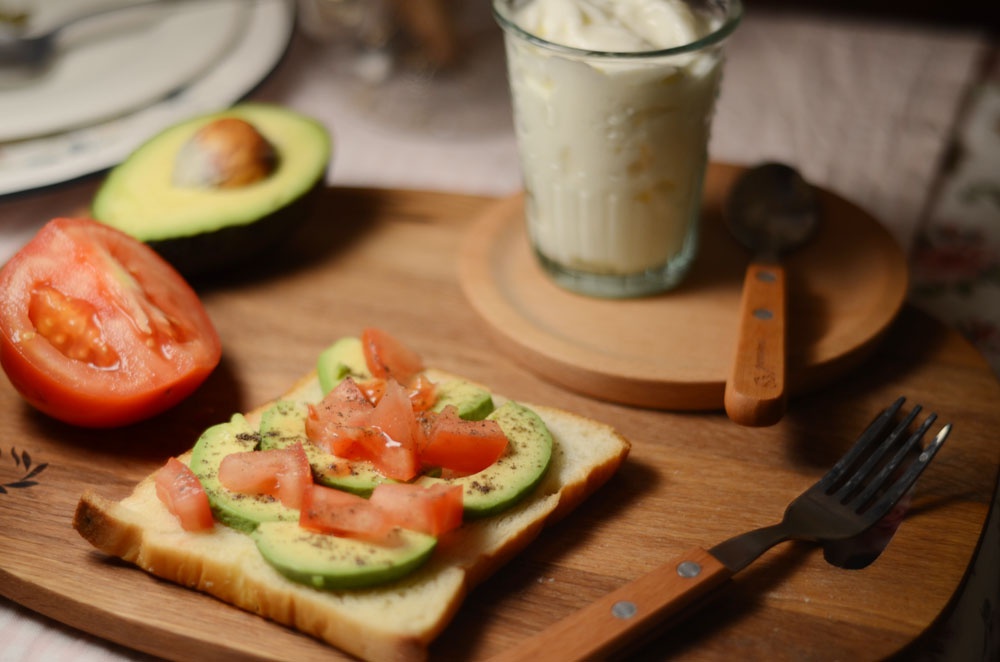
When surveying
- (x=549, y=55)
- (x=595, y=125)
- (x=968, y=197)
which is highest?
(x=549, y=55)

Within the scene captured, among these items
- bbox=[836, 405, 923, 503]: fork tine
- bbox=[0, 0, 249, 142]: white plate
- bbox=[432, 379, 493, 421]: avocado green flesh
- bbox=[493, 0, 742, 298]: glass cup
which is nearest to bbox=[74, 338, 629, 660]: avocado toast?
bbox=[432, 379, 493, 421]: avocado green flesh

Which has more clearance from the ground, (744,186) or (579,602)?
(744,186)

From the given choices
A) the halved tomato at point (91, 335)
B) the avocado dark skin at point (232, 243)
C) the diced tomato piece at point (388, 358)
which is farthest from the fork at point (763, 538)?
the avocado dark skin at point (232, 243)

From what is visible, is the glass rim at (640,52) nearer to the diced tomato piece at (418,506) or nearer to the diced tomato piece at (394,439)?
the diced tomato piece at (394,439)

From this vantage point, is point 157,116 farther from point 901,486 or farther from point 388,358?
point 901,486

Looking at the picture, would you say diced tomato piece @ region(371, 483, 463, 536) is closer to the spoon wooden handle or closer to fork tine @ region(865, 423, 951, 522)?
the spoon wooden handle

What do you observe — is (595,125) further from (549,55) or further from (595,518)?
(595,518)

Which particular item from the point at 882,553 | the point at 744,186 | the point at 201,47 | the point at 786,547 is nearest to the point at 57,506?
the point at 786,547
